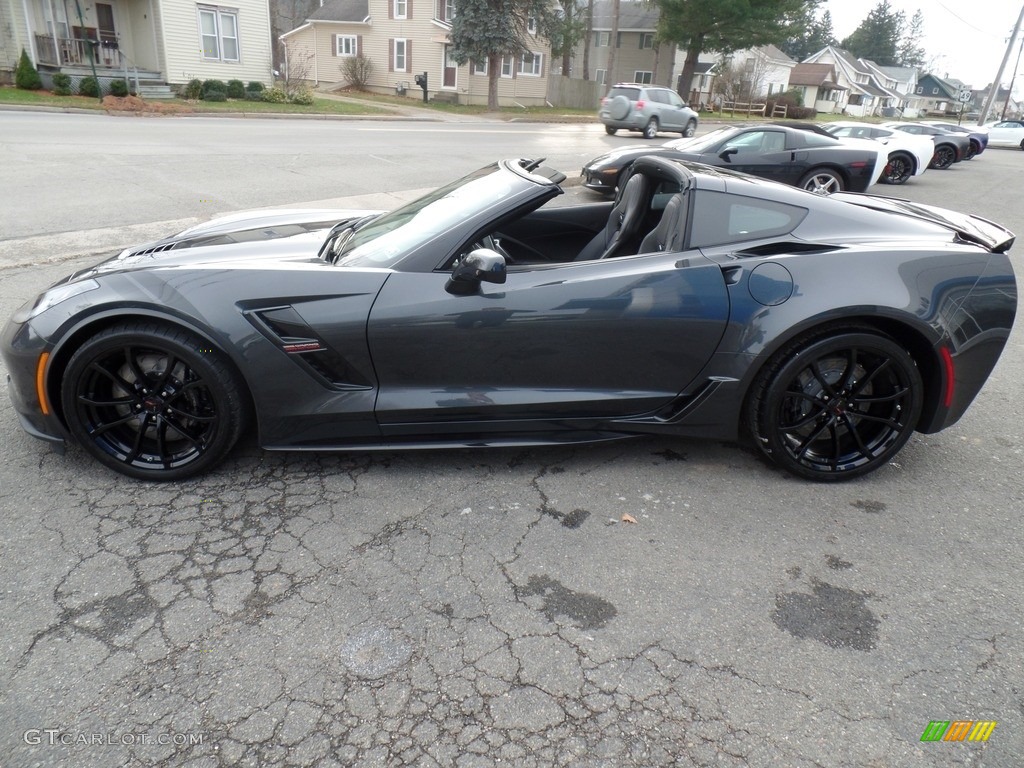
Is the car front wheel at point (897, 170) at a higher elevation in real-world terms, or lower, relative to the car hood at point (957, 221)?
lower

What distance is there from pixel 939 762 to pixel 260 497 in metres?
2.58

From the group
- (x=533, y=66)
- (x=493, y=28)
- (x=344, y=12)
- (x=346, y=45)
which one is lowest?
(x=533, y=66)

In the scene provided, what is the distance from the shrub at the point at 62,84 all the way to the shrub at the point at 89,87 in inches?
13.4

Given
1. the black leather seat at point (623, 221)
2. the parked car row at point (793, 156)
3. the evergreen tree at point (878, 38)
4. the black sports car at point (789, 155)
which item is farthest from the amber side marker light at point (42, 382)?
the evergreen tree at point (878, 38)

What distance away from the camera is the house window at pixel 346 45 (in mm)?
40356

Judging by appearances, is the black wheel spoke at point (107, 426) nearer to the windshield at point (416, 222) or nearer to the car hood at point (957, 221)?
the windshield at point (416, 222)

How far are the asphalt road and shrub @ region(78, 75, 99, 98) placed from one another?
23.8 metres

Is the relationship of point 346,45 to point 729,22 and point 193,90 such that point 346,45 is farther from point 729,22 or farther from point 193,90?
point 729,22

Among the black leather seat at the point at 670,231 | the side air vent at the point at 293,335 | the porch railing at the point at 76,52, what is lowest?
the side air vent at the point at 293,335

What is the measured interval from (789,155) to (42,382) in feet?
37.6

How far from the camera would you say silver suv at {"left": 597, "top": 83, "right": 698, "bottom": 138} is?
24.5 m

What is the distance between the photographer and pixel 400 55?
39.0 meters

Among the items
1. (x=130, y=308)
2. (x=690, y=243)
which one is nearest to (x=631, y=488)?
(x=690, y=243)

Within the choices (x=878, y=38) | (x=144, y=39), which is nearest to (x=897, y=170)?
(x=144, y=39)
